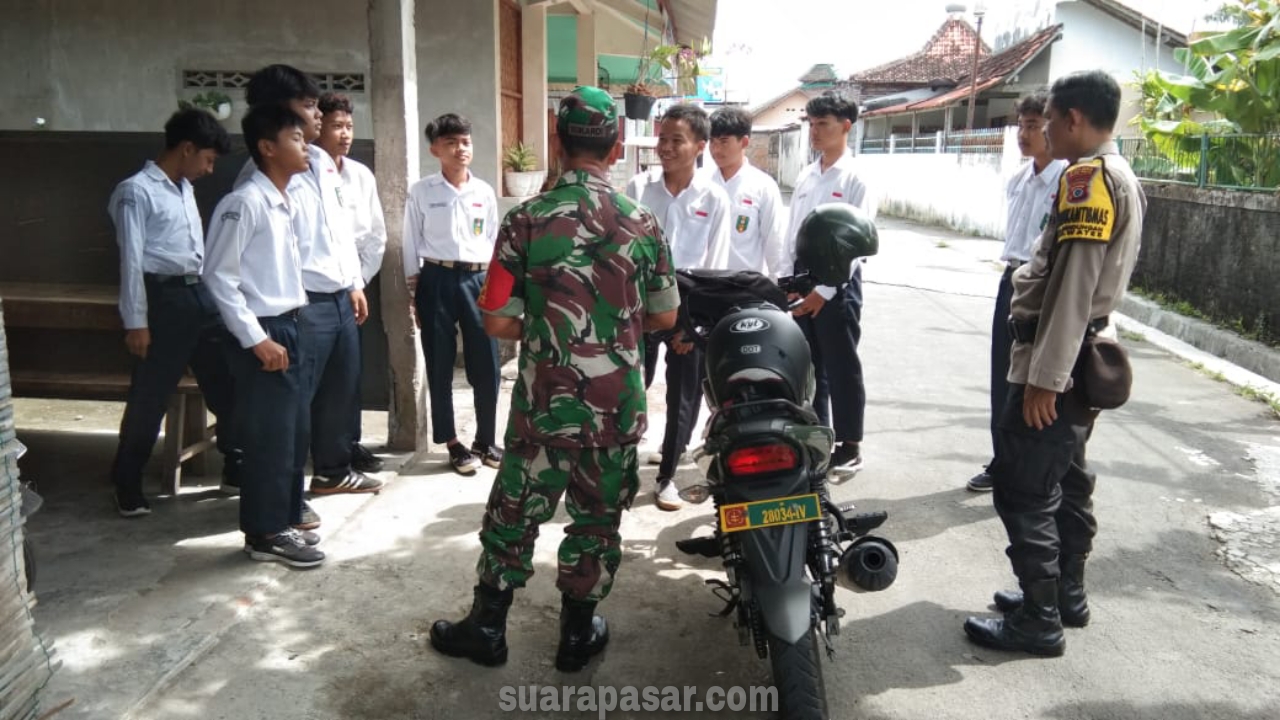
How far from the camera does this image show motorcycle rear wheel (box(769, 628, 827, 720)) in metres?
2.49

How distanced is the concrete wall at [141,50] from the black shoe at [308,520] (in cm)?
411

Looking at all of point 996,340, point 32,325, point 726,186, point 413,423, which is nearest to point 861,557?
point 996,340

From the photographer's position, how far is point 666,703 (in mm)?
2916

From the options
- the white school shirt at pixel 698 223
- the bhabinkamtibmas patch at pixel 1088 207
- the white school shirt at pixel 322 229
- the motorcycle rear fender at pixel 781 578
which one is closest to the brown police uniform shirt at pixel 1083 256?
the bhabinkamtibmas patch at pixel 1088 207

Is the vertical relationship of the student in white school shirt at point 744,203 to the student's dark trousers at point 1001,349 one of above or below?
above

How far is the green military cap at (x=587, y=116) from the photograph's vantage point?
2.82 meters

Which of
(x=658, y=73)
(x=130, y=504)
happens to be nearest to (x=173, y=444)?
(x=130, y=504)

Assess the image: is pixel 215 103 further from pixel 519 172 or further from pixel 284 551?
pixel 284 551

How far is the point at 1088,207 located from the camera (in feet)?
9.44

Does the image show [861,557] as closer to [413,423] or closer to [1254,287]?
[413,423]

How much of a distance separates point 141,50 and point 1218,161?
9.90 metres

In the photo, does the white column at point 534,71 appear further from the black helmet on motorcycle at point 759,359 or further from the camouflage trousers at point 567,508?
the camouflage trousers at point 567,508

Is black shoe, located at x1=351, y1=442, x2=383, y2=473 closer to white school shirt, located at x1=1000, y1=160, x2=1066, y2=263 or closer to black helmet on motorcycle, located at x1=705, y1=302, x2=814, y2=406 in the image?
black helmet on motorcycle, located at x1=705, y1=302, x2=814, y2=406

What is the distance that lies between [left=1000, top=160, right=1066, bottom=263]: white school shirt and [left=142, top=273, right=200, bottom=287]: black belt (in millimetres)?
3669
